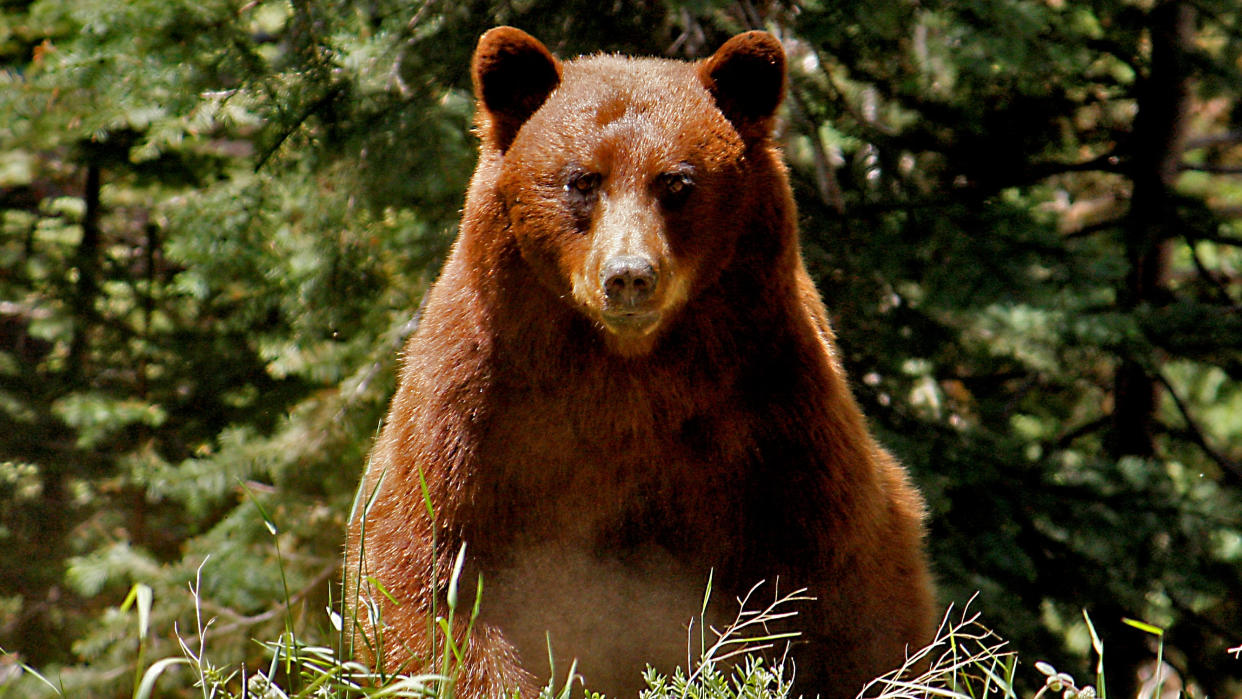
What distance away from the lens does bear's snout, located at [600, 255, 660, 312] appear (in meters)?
2.22

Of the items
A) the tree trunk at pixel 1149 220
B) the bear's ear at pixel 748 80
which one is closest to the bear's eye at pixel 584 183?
the bear's ear at pixel 748 80

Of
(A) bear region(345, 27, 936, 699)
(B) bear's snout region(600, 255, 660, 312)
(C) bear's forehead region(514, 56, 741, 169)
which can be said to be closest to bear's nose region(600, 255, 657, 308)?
(B) bear's snout region(600, 255, 660, 312)

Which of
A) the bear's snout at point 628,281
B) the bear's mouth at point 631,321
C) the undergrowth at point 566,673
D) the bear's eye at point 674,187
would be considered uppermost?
the bear's eye at point 674,187

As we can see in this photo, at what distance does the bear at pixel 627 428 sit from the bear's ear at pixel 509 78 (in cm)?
1

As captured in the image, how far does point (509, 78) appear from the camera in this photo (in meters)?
2.75

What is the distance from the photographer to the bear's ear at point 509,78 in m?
2.68

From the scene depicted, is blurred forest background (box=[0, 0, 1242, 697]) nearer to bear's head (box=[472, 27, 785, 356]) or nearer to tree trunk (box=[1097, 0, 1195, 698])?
tree trunk (box=[1097, 0, 1195, 698])

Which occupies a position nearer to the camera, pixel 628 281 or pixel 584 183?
pixel 628 281

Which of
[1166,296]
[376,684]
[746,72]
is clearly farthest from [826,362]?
[1166,296]

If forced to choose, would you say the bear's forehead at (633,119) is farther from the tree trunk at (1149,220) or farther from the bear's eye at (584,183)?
the tree trunk at (1149,220)

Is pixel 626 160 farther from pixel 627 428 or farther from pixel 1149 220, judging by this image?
pixel 1149 220

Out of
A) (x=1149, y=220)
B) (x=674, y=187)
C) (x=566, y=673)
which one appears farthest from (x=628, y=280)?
(x=1149, y=220)

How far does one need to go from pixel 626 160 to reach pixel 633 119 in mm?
112

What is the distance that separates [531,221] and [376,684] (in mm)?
1092
